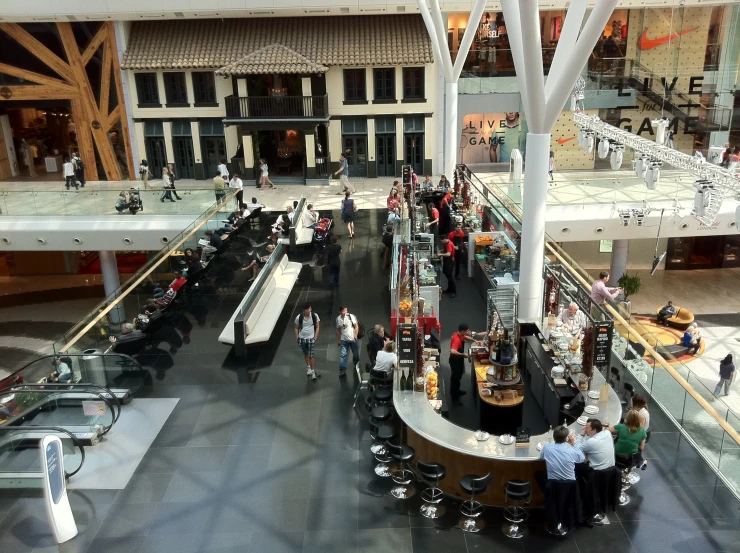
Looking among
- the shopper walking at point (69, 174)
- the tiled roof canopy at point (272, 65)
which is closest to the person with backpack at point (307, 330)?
the tiled roof canopy at point (272, 65)

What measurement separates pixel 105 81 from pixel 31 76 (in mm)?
3251

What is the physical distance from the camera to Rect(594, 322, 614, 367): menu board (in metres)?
11.2

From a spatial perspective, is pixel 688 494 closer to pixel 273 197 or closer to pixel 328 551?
pixel 328 551

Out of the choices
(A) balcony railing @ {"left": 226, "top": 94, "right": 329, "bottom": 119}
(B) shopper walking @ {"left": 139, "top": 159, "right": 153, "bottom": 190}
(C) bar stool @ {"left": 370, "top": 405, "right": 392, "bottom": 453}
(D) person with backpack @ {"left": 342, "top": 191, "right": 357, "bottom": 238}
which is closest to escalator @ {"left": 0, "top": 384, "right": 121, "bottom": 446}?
(C) bar stool @ {"left": 370, "top": 405, "right": 392, "bottom": 453}

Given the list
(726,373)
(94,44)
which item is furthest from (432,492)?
(94,44)

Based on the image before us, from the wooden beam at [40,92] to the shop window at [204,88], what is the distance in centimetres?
527

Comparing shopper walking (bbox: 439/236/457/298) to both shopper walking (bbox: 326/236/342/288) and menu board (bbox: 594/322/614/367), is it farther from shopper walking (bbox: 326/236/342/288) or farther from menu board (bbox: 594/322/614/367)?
menu board (bbox: 594/322/614/367)

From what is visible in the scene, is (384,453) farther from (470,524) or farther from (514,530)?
(514,530)

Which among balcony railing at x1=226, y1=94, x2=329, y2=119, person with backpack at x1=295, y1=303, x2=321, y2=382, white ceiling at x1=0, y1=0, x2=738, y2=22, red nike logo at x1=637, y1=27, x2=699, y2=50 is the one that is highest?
white ceiling at x1=0, y1=0, x2=738, y2=22

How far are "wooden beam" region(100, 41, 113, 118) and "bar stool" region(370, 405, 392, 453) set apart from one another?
2545cm

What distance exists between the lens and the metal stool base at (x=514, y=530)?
9.25 meters

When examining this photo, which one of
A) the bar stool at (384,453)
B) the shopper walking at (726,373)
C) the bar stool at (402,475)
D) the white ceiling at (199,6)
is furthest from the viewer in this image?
the white ceiling at (199,6)

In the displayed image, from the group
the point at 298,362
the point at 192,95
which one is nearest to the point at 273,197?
the point at 192,95

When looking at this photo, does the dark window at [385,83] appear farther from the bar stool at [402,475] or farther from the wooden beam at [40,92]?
the bar stool at [402,475]
